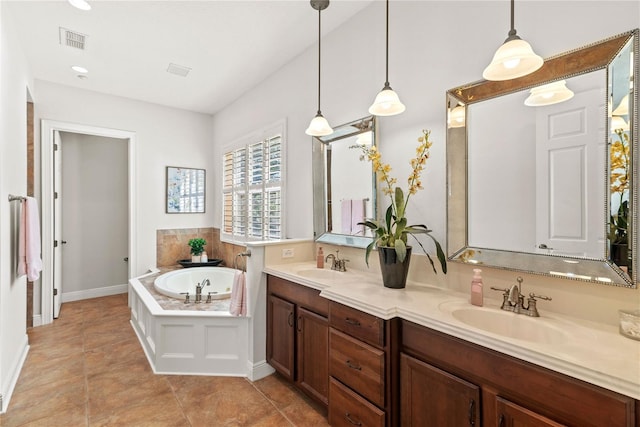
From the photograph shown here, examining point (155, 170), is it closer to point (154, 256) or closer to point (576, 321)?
point (154, 256)

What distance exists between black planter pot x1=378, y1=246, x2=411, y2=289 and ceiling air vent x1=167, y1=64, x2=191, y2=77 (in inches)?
120

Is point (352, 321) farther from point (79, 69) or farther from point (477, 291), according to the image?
point (79, 69)

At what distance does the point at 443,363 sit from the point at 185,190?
4492 millimetres

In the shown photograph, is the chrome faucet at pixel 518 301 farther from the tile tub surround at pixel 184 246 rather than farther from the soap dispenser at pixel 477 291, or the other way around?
the tile tub surround at pixel 184 246

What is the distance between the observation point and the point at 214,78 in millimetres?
3664

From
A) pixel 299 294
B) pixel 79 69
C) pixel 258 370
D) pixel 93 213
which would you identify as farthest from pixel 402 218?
pixel 93 213

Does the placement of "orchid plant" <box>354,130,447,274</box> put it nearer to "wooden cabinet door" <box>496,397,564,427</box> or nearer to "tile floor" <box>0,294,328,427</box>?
"wooden cabinet door" <box>496,397,564,427</box>

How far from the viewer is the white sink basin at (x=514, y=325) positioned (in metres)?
1.27

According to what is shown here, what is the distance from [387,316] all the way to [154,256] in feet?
13.4

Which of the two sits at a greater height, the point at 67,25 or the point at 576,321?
the point at 67,25

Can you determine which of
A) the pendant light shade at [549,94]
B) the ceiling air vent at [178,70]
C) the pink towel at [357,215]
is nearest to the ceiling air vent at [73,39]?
the ceiling air vent at [178,70]

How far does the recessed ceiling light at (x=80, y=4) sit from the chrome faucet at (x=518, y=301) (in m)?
3.43

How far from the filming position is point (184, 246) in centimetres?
478

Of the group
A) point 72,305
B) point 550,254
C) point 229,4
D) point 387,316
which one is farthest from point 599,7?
point 72,305
